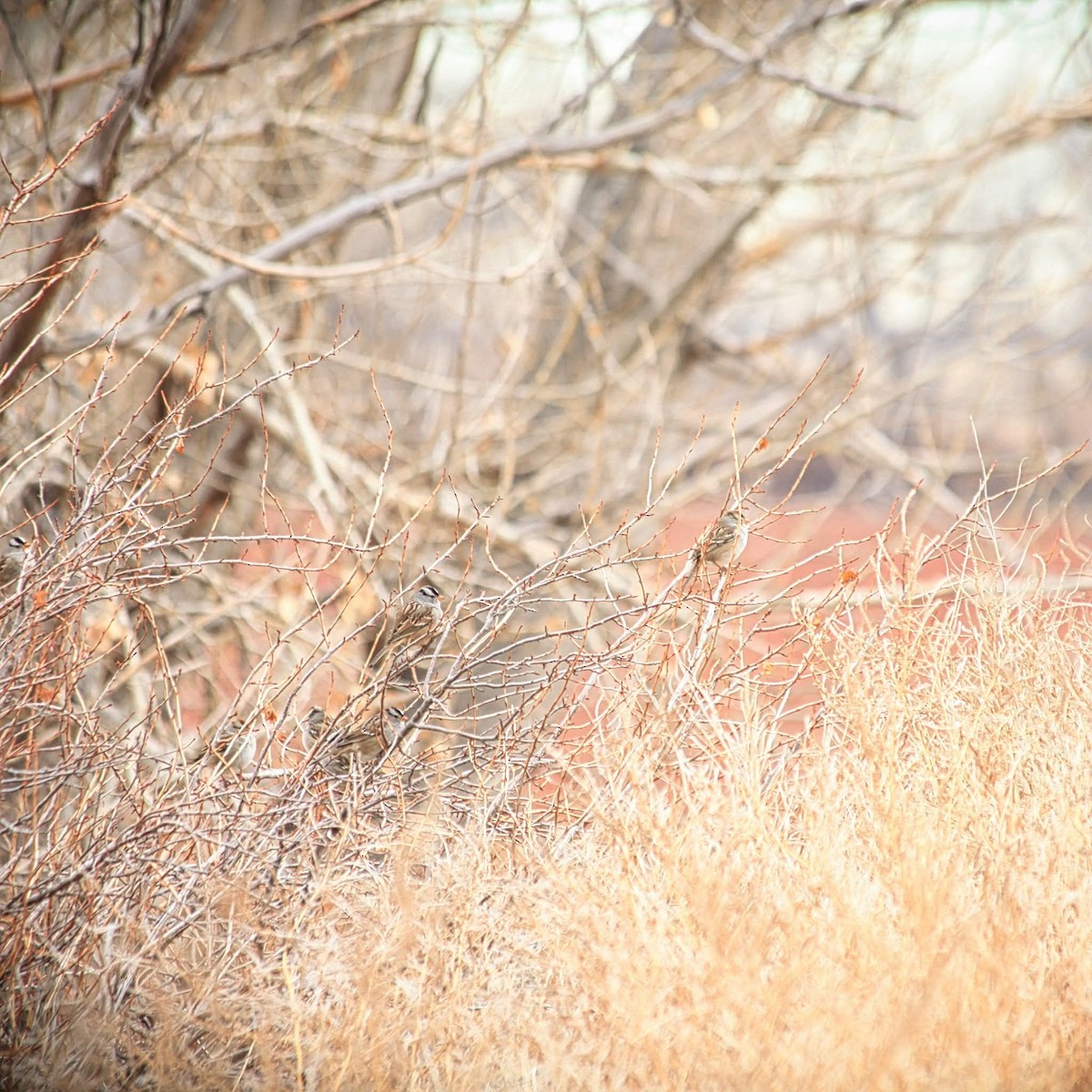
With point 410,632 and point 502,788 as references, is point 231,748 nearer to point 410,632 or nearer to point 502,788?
point 410,632

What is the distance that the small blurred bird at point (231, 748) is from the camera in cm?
339

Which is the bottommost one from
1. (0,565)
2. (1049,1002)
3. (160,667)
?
(1049,1002)

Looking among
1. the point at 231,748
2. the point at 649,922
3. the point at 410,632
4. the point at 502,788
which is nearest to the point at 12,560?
the point at 231,748

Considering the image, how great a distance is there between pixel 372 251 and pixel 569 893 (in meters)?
13.4

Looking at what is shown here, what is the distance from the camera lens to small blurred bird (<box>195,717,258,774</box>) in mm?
3395

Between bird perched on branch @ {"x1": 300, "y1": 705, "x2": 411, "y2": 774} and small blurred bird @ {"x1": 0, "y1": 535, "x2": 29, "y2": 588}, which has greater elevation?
small blurred bird @ {"x1": 0, "y1": 535, "x2": 29, "y2": 588}

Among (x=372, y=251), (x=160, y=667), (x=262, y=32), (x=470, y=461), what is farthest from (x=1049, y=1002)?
(x=372, y=251)

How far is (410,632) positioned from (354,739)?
39cm

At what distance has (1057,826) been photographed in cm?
313

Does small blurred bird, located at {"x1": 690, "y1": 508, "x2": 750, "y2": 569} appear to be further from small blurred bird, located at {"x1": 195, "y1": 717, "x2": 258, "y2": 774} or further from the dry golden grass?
small blurred bird, located at {"x1": 195, "y1": 717, "x2": 258, "y2": 774}

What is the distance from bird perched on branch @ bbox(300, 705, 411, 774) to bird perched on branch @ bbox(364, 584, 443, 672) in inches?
6.3

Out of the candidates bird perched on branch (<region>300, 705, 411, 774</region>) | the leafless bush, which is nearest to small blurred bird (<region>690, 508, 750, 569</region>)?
the leafless bush

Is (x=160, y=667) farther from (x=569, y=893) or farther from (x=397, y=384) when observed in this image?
(x=397, y=384)

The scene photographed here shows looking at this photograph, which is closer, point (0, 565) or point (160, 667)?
point (160, 667)
